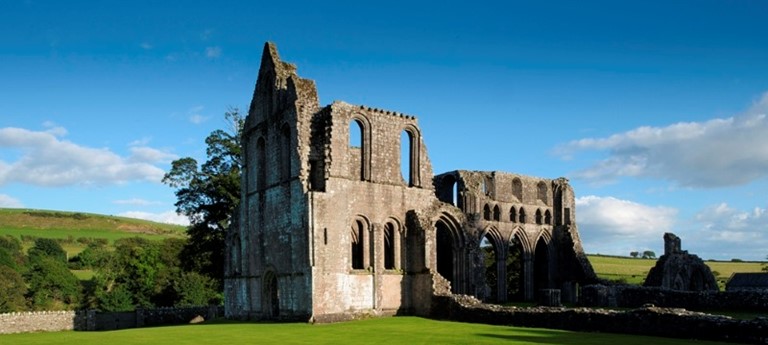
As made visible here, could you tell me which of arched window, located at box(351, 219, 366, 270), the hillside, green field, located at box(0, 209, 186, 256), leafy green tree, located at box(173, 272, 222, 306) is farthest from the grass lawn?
the hillside

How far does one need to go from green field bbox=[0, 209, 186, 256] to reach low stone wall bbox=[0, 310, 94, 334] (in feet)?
180

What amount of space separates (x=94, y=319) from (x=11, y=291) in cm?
2159

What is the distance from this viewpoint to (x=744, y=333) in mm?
19469

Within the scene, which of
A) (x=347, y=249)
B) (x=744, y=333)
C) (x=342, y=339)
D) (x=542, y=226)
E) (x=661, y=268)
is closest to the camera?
(x=744, y=333)

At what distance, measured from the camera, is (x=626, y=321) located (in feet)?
74.8

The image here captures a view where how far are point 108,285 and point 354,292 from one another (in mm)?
42522

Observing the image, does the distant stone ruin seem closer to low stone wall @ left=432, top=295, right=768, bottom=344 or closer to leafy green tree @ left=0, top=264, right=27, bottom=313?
low stone wall @ left=432, top=295, right=768, bottom=344

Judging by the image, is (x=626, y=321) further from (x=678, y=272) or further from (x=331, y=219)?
(x=678, y=272)

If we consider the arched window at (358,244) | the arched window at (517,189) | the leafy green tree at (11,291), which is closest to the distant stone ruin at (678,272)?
the arched window at (517,189)

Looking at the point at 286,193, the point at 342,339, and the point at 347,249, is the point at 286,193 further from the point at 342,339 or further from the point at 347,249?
the point at 342,339

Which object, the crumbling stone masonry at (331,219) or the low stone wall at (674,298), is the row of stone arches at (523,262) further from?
the low stone wall at (674,298)

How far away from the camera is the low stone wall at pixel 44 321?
38000mm

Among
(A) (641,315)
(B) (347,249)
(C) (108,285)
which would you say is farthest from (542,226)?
(C) (108,285)

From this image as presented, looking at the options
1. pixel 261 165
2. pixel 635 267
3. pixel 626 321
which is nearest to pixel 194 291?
pixel 261 165
